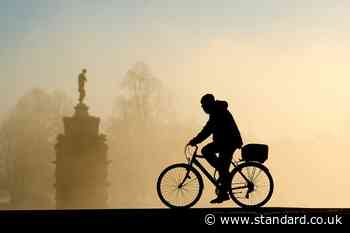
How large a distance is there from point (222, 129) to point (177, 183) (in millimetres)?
1350

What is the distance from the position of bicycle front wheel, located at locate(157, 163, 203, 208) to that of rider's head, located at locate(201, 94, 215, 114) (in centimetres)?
116

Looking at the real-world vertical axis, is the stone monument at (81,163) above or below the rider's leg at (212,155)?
above

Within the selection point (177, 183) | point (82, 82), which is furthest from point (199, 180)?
point (82, 82)

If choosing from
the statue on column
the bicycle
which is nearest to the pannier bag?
the bicycle

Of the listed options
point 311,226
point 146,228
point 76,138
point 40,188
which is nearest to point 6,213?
point 146,228

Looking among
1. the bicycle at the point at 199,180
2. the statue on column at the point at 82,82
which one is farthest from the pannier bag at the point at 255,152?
the statue on column at the point at 82,82

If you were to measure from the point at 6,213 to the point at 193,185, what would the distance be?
3512 mm

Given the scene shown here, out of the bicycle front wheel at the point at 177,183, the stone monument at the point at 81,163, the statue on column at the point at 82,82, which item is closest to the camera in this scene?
the bicycle front wheel at the point at 177,183

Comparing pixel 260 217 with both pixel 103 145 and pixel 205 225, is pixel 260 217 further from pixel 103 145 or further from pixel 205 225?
pixel 103 145

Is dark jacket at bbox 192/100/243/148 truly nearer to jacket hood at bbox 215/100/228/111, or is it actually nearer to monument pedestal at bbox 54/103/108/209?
jacket hood at bbox 215/100/228/111

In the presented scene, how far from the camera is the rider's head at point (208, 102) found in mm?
13781

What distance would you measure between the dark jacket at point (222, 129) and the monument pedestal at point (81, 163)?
5698cm

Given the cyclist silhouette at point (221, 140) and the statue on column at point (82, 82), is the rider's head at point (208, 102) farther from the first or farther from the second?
the statue on column at point (82, 82)

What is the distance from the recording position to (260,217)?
439 inches
